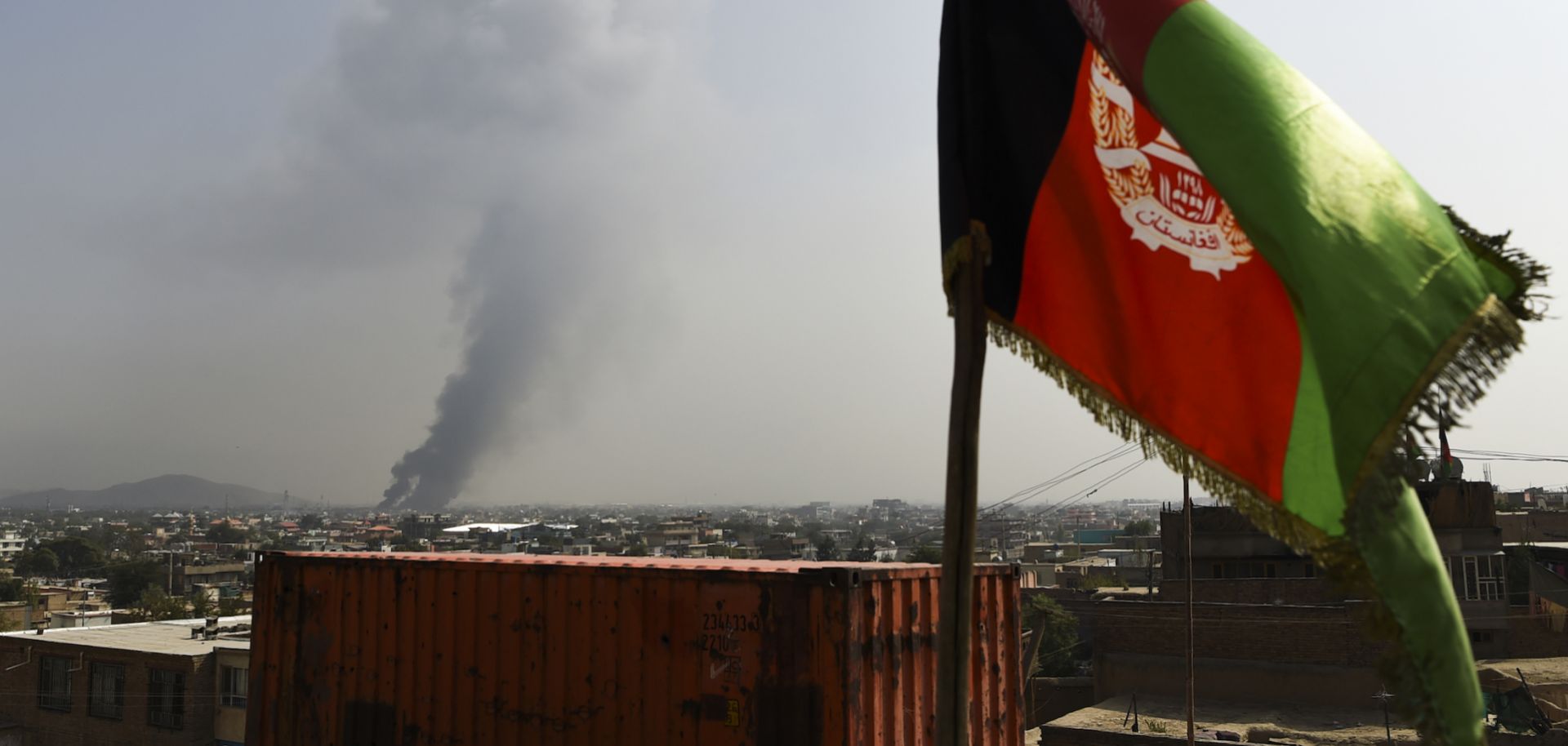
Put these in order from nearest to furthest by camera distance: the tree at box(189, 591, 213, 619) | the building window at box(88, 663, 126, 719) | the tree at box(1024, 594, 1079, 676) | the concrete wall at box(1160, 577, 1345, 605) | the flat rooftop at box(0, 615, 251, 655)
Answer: the building window at box(88, 663, 126, 719)
the flat rooftop at box(0, 615, 251, 655)
the concrete wall at box(1160, 577, 1345, 605)
the tree at box(1024, 594, 1079, 676)
the tree at box(189, 591, 213, 619)

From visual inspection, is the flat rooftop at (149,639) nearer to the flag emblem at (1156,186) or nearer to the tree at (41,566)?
the flag emblem at (1156,186)

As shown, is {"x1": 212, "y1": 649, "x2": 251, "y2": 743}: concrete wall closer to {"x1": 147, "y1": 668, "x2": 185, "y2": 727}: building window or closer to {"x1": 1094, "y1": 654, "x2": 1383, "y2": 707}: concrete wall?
{"x1": 147, "y1": 668, "x2": 185, "y2": 727}: building window

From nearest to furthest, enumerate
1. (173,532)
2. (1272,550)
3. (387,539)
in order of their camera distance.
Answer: (1272,550)
(387,539)
(173,532)

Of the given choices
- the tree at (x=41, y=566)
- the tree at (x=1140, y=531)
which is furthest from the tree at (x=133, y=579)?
the tree at (x=1140, y=531)

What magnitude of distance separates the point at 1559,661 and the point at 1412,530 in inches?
1530

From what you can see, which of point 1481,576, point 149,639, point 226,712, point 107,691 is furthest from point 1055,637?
point 107,691

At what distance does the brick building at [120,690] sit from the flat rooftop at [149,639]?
60 millimetres

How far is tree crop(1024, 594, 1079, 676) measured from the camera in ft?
134

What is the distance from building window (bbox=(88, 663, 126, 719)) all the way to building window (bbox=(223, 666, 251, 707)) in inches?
115

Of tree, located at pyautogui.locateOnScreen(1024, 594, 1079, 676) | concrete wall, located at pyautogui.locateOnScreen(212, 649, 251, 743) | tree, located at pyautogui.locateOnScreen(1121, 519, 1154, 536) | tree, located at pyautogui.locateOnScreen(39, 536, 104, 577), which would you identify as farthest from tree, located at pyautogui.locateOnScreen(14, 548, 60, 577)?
tree, located at pyautogui.locateOnScreen(1121, 519, 1154, 536)

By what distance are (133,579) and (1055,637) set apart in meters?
68.1

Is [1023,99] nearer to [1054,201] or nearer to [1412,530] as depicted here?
[1054,201]

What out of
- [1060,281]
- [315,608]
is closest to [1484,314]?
[1060,281]

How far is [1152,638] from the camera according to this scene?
106ft
